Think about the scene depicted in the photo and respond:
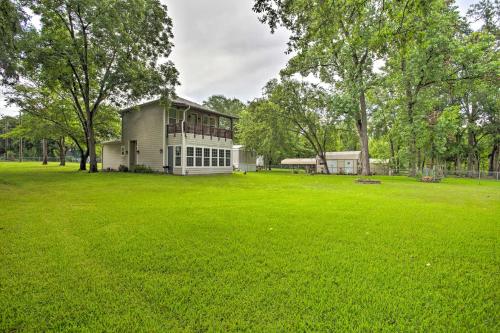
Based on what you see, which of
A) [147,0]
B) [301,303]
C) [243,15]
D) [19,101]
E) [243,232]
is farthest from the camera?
[19,101]

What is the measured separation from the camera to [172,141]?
1986 centimetres

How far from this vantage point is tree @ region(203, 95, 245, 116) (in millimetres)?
58906

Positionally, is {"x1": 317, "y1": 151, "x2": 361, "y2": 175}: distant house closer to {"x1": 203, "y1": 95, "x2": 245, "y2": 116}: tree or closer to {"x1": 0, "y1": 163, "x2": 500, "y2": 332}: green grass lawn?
{"x1": 0, "y1": 163, "x2": 500, "y2": 332}: green grass lawn

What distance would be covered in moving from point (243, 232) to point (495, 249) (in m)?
4.04

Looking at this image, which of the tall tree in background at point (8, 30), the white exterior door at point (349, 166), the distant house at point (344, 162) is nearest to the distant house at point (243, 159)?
the distant house at point (344, 162)

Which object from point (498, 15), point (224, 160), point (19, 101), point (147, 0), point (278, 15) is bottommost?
point (224, 160)

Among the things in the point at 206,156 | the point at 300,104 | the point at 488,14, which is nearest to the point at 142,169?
the point at 206,156

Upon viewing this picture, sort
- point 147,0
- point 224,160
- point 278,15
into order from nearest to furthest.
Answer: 1. point 278,15
2. point 147,0
3. point 224,160

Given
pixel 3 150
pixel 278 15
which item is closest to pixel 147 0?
pixel 278 15

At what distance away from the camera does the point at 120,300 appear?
90.8 inches

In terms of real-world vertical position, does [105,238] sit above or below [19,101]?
below

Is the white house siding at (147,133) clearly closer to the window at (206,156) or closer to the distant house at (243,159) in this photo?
the window at (206,156)

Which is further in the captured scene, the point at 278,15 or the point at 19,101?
the point at 19,101

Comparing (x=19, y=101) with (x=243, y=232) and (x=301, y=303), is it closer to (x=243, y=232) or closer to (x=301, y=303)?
(x=243, y=232)
